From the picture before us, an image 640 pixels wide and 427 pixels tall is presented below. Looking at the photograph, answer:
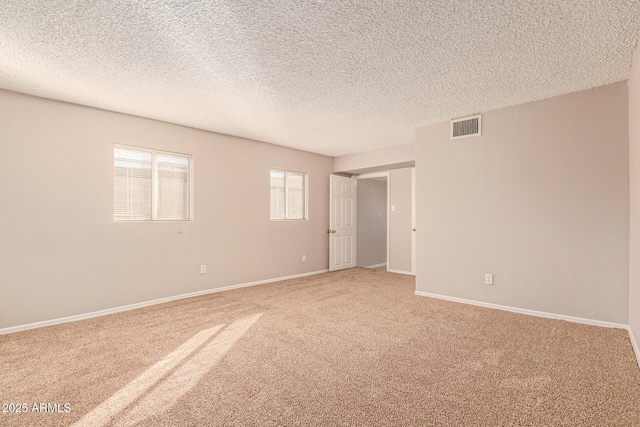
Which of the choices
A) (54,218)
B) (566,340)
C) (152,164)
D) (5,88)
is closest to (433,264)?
(566,340)

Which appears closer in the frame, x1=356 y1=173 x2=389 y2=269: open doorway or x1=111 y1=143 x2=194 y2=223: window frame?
x1=111 y1=143 x2=194 y2=223: window frame

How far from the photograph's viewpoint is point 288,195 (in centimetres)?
593

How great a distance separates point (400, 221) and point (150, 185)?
15.2 feet

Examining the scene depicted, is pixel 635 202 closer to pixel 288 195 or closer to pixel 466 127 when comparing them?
pixel 466 127

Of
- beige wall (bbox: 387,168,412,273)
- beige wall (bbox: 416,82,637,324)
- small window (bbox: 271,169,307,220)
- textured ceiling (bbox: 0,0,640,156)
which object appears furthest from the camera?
beige wall (bbox: 387,168,412,273)

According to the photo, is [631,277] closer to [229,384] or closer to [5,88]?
[229,384]

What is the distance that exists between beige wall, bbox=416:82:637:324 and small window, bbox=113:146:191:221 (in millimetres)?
3489

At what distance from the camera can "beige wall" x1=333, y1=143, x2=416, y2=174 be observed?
5.60m

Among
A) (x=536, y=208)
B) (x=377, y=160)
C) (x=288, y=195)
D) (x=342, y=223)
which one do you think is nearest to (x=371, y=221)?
(x=342, y=223)

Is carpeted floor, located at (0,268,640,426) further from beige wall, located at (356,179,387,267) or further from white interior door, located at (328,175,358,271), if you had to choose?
beige wall, located at (356,179,387,267)

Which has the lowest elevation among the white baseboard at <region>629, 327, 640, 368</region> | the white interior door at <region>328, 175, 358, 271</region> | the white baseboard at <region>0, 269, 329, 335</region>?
the white baseboard at <region>0, 269, 329, 335</region>

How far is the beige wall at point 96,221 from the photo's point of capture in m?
3.19

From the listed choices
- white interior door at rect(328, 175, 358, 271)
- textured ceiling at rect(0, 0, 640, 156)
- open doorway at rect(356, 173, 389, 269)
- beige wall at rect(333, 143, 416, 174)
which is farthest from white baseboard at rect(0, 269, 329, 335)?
beige wall at rect(333, 143, 416, 174)

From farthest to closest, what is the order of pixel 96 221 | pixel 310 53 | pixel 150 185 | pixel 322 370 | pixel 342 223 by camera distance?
pixel 342 223 → pixel 150 185 → pixel 96 221 → pixel 310 53 → pixel 322 370
